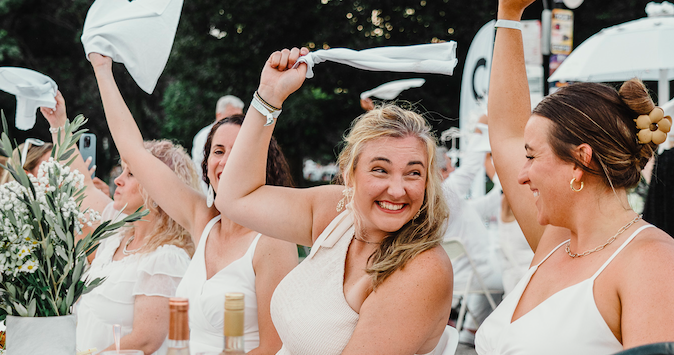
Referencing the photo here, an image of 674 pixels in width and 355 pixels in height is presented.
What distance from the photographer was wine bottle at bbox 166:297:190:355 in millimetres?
1296

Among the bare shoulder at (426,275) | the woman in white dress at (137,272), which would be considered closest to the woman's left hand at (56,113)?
the woman in white dress at (137,272)

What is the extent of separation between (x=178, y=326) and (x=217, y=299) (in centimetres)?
124

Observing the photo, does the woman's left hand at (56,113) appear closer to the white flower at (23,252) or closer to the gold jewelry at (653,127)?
the white flower at (23,252)

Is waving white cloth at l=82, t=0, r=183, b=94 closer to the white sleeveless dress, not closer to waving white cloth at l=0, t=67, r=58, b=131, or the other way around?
waving white cloth at l=0, t=67, r=58, b=131

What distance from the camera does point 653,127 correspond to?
5.50 feet

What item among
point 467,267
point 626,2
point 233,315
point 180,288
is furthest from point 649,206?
point 626,2

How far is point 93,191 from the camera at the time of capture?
3494 millimetres

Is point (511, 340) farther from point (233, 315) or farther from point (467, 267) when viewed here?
point (467, 267)

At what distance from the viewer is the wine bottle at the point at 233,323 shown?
1.24 m

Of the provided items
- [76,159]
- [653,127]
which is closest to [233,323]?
[653,127]

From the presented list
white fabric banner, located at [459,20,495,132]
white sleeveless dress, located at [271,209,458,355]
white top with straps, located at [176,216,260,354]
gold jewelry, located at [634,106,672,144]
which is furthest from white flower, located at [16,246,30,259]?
white fabric banner, located at [459,20,495,132]

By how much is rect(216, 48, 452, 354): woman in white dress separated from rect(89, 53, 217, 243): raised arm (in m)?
0.63

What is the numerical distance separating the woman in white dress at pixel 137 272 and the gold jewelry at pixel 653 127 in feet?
6.45

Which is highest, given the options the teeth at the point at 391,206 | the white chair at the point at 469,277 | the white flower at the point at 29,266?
the teeth at the point at 391,206
